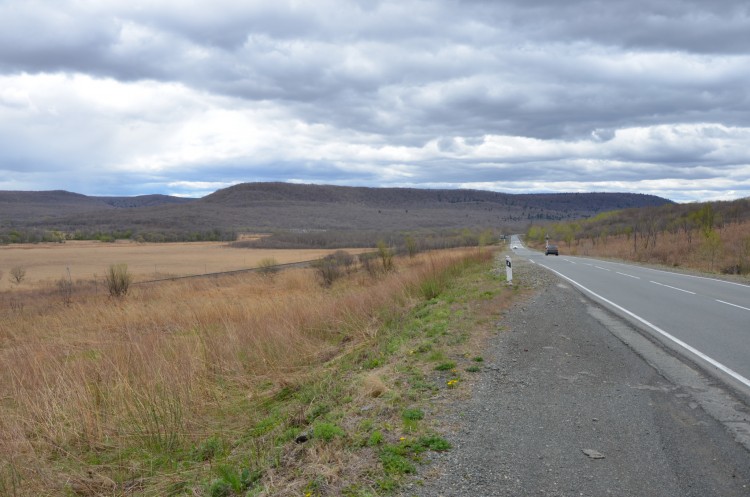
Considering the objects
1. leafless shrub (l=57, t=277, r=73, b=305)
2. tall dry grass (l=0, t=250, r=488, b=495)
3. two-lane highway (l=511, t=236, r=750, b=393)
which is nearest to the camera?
tall dry grass (l=0, t=250, r=488, b=495)

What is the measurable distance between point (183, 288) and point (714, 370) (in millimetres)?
31332

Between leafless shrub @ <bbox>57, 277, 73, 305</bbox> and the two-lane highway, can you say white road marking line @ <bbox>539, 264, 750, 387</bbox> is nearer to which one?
the two-lane highway

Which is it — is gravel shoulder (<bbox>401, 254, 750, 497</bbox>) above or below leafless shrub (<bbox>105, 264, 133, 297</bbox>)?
above

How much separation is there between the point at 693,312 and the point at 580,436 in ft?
28.4

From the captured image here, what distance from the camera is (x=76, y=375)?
324 inches

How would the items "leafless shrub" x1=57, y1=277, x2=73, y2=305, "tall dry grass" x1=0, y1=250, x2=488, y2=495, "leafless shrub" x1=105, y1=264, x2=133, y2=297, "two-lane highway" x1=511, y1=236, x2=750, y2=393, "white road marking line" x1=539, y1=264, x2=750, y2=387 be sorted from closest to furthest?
"tall dry grass" x1=0, y1=250, x2=488, y2=495
"white road marking line" x1=539, y1=264, x2=750, y2=387
"two-lane highway" x1=511, y1=236, x2=750, y2=393
"leafless shrub" x1=57, y1=277, x2=73, y2=305
"leafless shrub" x1=105, y1=264, x2=133, y2=297

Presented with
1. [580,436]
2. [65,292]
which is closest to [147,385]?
[580,436]

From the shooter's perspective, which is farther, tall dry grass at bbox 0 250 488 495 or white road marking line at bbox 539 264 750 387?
white road marking line at bbox 539 264 750 387

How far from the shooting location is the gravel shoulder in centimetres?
388

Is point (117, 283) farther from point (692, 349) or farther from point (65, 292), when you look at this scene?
point (692, 349)

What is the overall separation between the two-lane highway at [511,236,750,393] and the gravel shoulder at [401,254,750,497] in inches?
45.9

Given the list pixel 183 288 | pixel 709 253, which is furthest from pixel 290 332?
pixel 709 253

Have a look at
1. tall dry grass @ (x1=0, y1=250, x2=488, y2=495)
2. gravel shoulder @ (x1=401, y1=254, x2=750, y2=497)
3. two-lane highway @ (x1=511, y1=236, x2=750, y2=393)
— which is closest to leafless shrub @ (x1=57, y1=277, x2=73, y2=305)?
tall dry grass @ (x1=0, y1=250, x2=488, y2=495)

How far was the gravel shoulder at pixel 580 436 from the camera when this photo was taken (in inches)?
153
